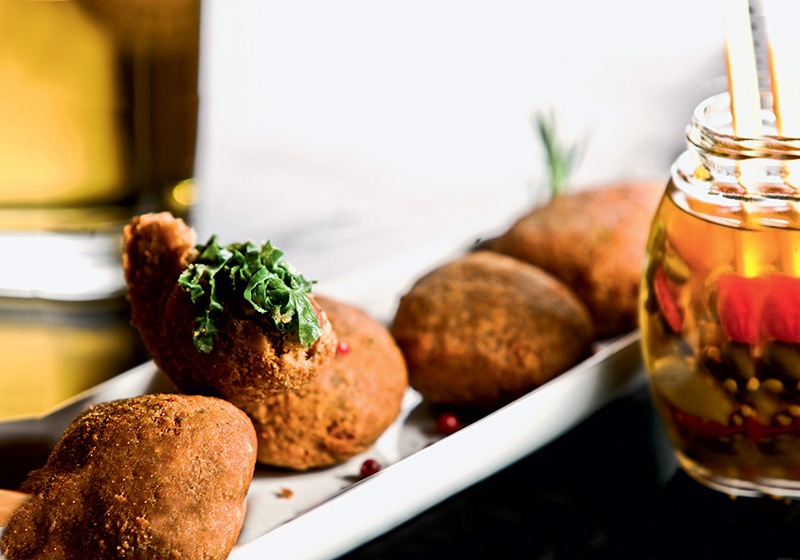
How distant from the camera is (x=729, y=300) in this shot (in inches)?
60.1

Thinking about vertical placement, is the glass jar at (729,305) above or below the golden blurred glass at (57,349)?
above

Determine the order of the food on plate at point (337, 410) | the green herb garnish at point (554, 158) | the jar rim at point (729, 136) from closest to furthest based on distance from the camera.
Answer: the jar rim at point (729, 136) < the food on plate at point (337, 410) < the green herb garnish at point (554, 158)

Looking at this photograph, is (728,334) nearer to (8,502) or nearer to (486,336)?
(486,336)

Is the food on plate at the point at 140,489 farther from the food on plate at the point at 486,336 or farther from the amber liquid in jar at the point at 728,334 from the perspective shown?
the amber liquid in jar at the point at 728,334

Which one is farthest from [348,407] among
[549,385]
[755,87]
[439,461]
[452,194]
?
[452,194]

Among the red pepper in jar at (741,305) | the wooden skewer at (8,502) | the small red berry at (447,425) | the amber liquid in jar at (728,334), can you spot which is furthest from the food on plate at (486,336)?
the wooden skewer at (8,502)

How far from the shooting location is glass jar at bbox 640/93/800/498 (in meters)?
1.49

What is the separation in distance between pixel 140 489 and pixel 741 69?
1029 mm

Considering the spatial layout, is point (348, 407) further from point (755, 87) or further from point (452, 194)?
point (452, 194)

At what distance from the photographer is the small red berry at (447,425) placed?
1729 mm

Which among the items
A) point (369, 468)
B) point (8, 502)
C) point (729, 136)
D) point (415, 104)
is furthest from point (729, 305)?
point (415, 104)

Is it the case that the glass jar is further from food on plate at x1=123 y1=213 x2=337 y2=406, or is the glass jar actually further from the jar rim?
food on plate at x1=123 y1=213 x2=337 y2=406

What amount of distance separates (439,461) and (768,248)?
0.57 metres

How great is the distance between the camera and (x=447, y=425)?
1.73m
